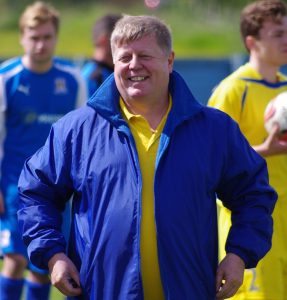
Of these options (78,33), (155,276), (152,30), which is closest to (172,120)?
(152,30)

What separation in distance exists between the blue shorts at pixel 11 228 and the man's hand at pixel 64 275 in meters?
2.74

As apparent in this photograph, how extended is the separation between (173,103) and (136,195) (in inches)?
18.6

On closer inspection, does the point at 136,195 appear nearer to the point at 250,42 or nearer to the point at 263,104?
the point at 263,104

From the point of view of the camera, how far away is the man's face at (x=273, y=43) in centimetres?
604

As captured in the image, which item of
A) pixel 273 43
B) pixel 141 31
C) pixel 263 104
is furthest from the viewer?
pixel 273 43

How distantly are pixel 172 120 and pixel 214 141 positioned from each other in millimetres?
215

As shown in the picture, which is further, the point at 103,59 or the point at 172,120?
the point at 103,59

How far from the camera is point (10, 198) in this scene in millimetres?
7219

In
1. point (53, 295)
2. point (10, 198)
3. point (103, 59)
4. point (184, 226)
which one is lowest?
point (53, 295)

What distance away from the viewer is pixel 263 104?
589cm

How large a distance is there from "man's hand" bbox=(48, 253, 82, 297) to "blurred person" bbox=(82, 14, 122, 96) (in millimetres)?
4058

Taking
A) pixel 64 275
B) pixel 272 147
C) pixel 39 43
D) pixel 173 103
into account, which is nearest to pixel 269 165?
pixel 272 147

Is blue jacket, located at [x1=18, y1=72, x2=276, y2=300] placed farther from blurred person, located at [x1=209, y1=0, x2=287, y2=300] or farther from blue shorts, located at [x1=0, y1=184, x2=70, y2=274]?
blue shorts, located at [x1=0, y1=184, x2=70, y2=274]

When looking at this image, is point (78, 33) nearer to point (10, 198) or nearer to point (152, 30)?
point (10, 198)
